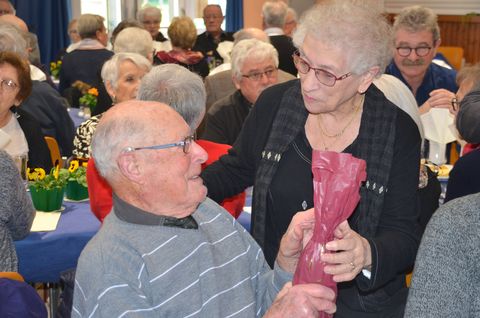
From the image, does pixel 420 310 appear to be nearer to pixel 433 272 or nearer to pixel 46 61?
pixel 433 272

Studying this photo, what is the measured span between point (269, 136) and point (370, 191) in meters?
0.37

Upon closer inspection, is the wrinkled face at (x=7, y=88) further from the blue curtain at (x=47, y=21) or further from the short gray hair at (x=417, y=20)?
the blue curtain at (x=47, y=21)

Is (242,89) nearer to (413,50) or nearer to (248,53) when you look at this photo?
(248,53)

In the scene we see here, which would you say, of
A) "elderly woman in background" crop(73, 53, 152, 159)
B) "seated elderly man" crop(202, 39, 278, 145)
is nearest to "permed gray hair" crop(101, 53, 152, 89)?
"elderly woman in background" crop(73, 53, 152, 159)

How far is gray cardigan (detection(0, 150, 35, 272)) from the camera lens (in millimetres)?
2861

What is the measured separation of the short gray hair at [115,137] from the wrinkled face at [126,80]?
254cm

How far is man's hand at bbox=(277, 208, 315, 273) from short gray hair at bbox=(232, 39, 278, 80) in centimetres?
256

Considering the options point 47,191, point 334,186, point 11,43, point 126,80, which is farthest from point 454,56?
point 334,186

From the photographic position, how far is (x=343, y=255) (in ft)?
6.03

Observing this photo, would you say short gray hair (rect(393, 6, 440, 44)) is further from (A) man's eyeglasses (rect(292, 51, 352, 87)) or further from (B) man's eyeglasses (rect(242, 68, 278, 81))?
(A) man's eyeglasses (rect(292, 51, 352, 87))

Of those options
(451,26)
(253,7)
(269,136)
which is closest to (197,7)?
(253,7)

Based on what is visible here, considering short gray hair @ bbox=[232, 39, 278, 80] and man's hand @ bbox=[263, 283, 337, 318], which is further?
short gray hair @ bbox=[232, 39, 278, 80]

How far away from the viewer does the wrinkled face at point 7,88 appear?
403cm

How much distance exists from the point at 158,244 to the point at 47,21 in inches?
412
